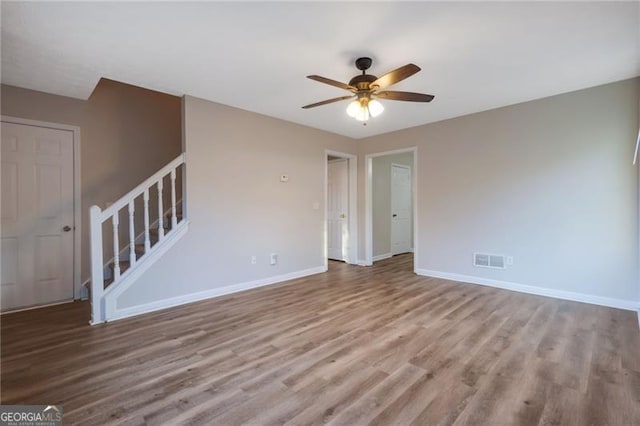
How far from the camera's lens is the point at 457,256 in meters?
4.54

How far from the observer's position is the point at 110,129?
13.2 ft

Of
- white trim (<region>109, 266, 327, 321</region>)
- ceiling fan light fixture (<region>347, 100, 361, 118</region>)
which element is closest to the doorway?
white trim (<region>109, 266, 327, 321</region>)

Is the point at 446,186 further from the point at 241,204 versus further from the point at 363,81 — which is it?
the point at 241,204

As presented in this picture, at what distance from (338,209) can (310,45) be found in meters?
3.96

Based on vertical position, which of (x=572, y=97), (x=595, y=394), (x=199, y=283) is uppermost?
(x=572, y=97)

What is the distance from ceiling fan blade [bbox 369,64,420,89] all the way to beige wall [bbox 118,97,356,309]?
2.14m

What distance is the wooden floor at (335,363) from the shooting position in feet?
5.45

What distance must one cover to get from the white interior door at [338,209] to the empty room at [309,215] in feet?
2.45

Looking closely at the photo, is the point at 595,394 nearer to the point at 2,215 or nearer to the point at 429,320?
the point at 429,320

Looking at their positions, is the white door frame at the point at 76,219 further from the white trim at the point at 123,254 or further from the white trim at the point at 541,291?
the white trim at the point at 541,291

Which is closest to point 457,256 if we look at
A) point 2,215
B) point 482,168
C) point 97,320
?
point 482,168

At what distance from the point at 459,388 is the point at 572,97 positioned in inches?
147

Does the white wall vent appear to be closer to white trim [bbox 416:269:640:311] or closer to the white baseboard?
white trim [bbox 416:269:640:311]

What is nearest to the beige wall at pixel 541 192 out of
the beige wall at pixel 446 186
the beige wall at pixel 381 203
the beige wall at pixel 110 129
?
the beige wall at pixel 446 186
